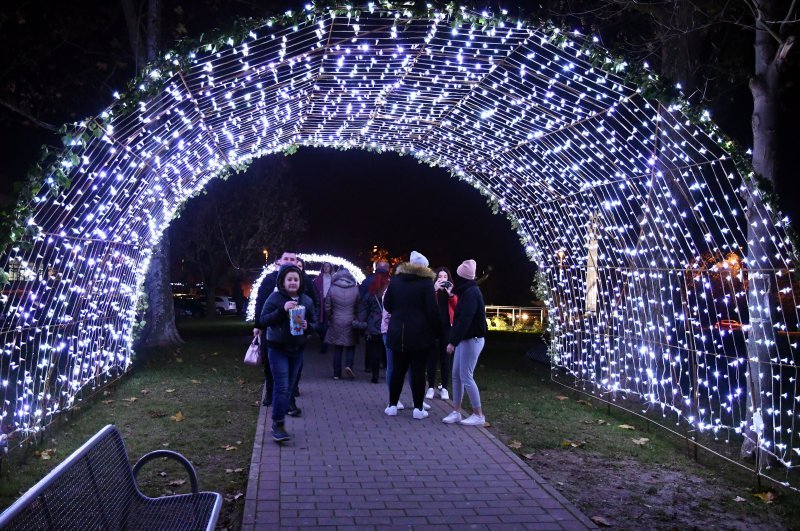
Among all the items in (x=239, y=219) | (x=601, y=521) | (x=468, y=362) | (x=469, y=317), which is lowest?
(x=601, y=521)

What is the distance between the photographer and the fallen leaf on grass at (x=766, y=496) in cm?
596

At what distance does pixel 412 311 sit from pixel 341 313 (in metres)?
3.37

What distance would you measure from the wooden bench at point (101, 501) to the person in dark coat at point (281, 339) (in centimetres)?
281

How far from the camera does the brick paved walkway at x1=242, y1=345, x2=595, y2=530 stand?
523 centimetres

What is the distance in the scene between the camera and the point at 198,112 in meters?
8.95

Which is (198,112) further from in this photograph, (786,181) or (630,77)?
(786,181)

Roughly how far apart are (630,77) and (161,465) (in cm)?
535

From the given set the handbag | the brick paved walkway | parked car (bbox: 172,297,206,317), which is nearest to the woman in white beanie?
the brick paved walkway

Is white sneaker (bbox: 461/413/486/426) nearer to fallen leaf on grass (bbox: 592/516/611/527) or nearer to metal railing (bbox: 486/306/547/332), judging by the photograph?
fallen leaf on grass (bbox: 592/516/611/527)

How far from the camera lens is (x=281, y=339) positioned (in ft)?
24.5

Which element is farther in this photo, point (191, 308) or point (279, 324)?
point (191, 308)

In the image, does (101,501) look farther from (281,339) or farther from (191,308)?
(191,308)

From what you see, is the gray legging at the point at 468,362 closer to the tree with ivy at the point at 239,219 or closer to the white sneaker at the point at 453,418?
the white sneaker at the point at 453,418

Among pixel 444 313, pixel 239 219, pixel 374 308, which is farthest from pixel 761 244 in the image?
pixel 239 219
